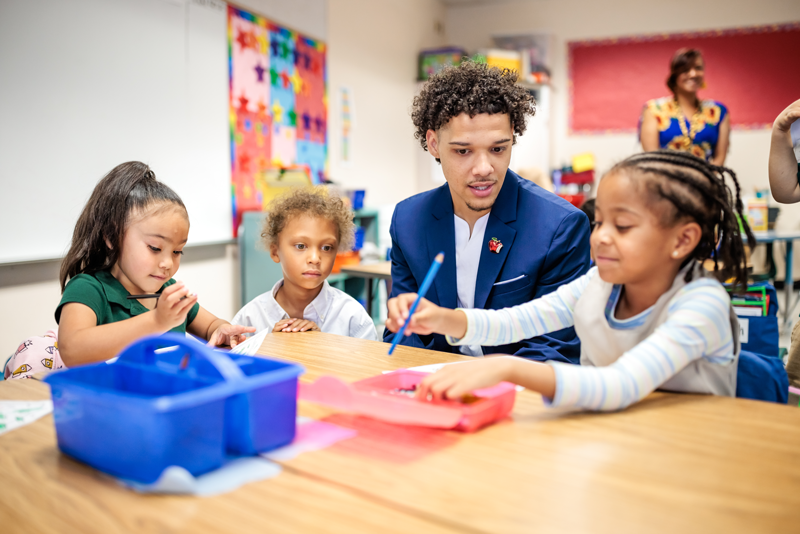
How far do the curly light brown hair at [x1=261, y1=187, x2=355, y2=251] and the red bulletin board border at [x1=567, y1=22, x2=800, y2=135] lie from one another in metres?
4.96

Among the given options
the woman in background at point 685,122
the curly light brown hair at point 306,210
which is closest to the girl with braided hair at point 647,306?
the curly light brown hair at point 306,210

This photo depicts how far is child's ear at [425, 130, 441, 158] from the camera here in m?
1.81

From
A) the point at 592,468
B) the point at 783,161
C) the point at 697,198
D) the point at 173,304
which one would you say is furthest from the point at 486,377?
the point at 783,161

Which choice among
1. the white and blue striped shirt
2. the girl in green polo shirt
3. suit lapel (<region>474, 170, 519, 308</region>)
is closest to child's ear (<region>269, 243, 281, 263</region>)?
the girl in green polo shirt

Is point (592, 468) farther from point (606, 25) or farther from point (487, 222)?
point (606, 25)

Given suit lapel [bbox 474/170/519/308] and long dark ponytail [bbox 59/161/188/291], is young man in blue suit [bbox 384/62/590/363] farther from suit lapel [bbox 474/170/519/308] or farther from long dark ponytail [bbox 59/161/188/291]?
long dark ponytail [bbox 59/161/188/291]

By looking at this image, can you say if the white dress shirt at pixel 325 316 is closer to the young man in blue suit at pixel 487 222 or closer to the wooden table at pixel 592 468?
the young man in blue suit at pixel 487 222

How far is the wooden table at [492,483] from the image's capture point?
1.97 feet

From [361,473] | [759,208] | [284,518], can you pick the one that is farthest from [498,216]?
[759,208]

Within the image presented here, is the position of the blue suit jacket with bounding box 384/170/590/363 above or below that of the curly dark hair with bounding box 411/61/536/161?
below

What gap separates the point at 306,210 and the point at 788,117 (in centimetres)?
140

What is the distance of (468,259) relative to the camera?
1730 mm

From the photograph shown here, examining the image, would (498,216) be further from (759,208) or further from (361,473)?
(759,208)

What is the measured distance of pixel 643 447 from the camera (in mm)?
771
